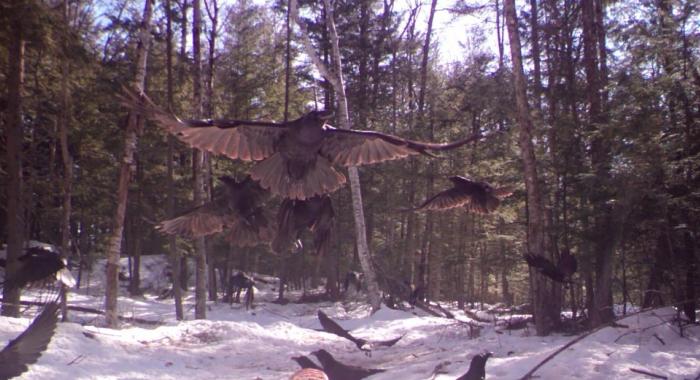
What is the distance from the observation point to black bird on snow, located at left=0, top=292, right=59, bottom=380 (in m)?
3.58

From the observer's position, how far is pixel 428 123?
59.9ft

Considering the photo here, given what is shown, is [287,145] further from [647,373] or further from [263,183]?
[647,373]

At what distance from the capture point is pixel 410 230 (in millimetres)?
20344

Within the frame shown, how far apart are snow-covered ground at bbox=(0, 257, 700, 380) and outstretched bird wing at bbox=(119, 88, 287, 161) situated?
3248 millimetres

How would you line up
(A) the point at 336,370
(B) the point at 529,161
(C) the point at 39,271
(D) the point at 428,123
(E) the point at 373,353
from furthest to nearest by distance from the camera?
(D) the point at 428,123 < (E) the point at 373,353 < (B) the point at 529,161 < (A) the point at 336,370 < (C) the point at 39,271

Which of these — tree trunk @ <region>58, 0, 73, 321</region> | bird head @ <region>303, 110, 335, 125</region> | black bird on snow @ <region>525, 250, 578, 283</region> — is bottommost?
black bird on snow @ <region>525, 250, 578, 283</region>

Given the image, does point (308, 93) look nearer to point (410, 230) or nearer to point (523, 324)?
point (410, 230)

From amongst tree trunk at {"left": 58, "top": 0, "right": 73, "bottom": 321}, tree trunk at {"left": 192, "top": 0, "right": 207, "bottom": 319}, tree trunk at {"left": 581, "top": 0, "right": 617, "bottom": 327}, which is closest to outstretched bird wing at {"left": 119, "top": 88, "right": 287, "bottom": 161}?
tree trunk at {"left": 581, "top": 0, "right": 617, "bottom": 327}

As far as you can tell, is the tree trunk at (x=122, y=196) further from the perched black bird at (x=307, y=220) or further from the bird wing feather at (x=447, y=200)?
the perched black bird at (x=307, y=220)

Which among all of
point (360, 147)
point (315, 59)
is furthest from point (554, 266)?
point (315, 59)

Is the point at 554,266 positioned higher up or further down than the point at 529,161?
further down

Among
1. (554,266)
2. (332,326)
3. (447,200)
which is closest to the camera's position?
(447,200)

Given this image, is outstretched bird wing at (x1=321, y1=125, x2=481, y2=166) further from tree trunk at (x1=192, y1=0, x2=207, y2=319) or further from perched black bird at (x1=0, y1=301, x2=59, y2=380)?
tree trunk at (x1=192, y1=0, x2=207, y2=319)

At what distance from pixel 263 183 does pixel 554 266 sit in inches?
197
